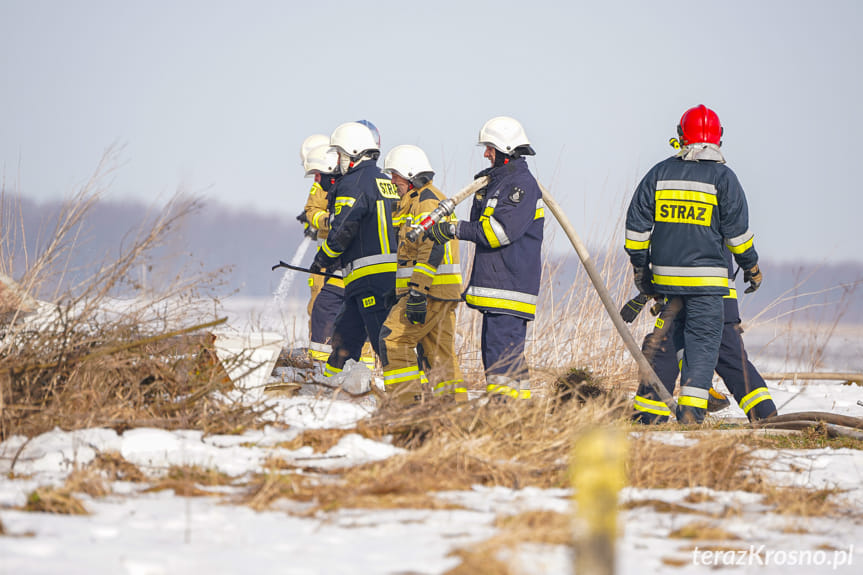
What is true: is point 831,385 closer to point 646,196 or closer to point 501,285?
point 646,196

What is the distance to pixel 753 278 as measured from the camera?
641 centimetres

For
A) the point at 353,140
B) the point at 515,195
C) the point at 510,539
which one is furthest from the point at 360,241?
the point at 510,539

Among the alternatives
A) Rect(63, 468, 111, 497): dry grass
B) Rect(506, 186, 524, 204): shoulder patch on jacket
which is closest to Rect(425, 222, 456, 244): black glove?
Rect(506, 186, 524, 204): shoulder patch on jacket

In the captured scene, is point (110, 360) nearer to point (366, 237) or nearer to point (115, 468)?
point (115, 468)

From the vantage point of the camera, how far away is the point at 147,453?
3516 mm

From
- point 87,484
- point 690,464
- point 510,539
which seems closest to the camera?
point 510,539

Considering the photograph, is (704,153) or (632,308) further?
(632,308)

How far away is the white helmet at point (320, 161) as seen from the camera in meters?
9.55

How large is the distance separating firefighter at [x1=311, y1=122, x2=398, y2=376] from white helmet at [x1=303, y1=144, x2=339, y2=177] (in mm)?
2055

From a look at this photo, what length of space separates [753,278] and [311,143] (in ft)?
18.6

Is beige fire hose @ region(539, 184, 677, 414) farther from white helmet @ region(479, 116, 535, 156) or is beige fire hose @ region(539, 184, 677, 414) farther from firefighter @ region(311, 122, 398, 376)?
firefighter @ region(311, 122, 398, 376)

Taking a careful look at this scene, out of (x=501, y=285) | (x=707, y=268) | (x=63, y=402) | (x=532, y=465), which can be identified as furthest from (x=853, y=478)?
(x=63, y=402)

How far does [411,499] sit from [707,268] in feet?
12.2

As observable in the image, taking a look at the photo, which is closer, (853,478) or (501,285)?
(853,478)
